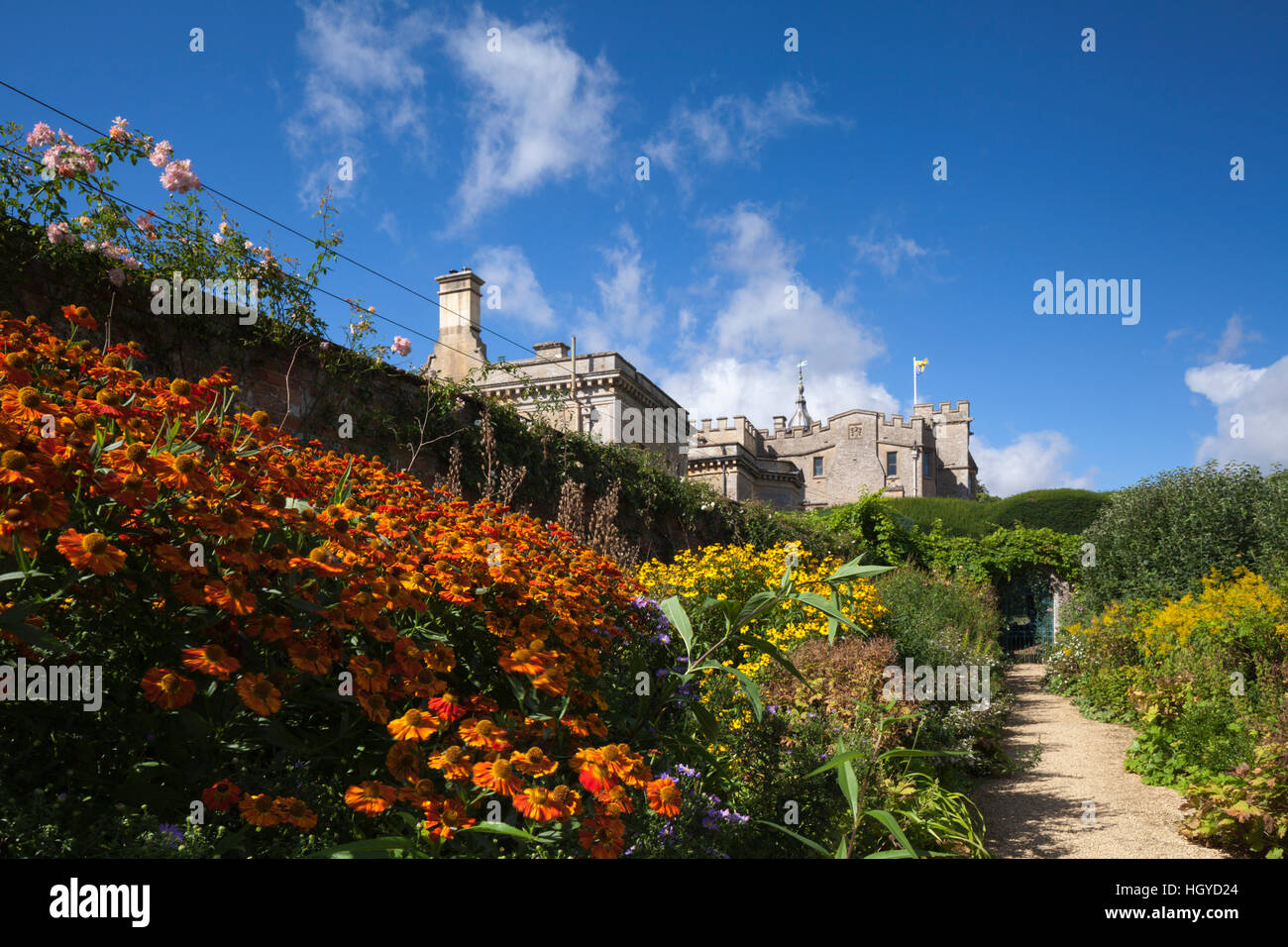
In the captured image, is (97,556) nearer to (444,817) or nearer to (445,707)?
(445,707)

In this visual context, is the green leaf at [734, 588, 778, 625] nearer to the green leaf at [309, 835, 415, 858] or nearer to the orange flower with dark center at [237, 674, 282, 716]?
the green leaf at [309, 835, 415, 858]

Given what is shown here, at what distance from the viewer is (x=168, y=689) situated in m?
1.39

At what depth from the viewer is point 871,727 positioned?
15.1 feet

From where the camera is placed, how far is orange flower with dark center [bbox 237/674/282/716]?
1400 mm

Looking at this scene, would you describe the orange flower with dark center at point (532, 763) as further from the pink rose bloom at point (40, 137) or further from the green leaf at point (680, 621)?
the pink rose bloom at point (40, 137)

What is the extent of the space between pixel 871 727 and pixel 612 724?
308 centimetres

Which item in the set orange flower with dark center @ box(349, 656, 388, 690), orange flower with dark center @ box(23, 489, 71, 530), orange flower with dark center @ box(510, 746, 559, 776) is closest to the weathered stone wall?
orange flower with dark center @ box(23, 489, 71, 530)

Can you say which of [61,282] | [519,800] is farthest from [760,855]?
[61,282]

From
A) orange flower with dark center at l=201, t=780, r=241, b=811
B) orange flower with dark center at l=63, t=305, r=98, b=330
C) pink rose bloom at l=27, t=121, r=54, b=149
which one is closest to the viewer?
orange flower with dark center at l=201, t=780, r=241, b=811

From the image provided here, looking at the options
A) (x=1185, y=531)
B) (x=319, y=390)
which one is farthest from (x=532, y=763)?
(x=1185, y=531)

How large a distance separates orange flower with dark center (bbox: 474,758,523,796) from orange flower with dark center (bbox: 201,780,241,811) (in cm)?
46

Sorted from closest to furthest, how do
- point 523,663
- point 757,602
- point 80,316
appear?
1. point 523,663
2. point 757,602
3. point 80,316

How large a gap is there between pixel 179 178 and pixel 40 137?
87cm
